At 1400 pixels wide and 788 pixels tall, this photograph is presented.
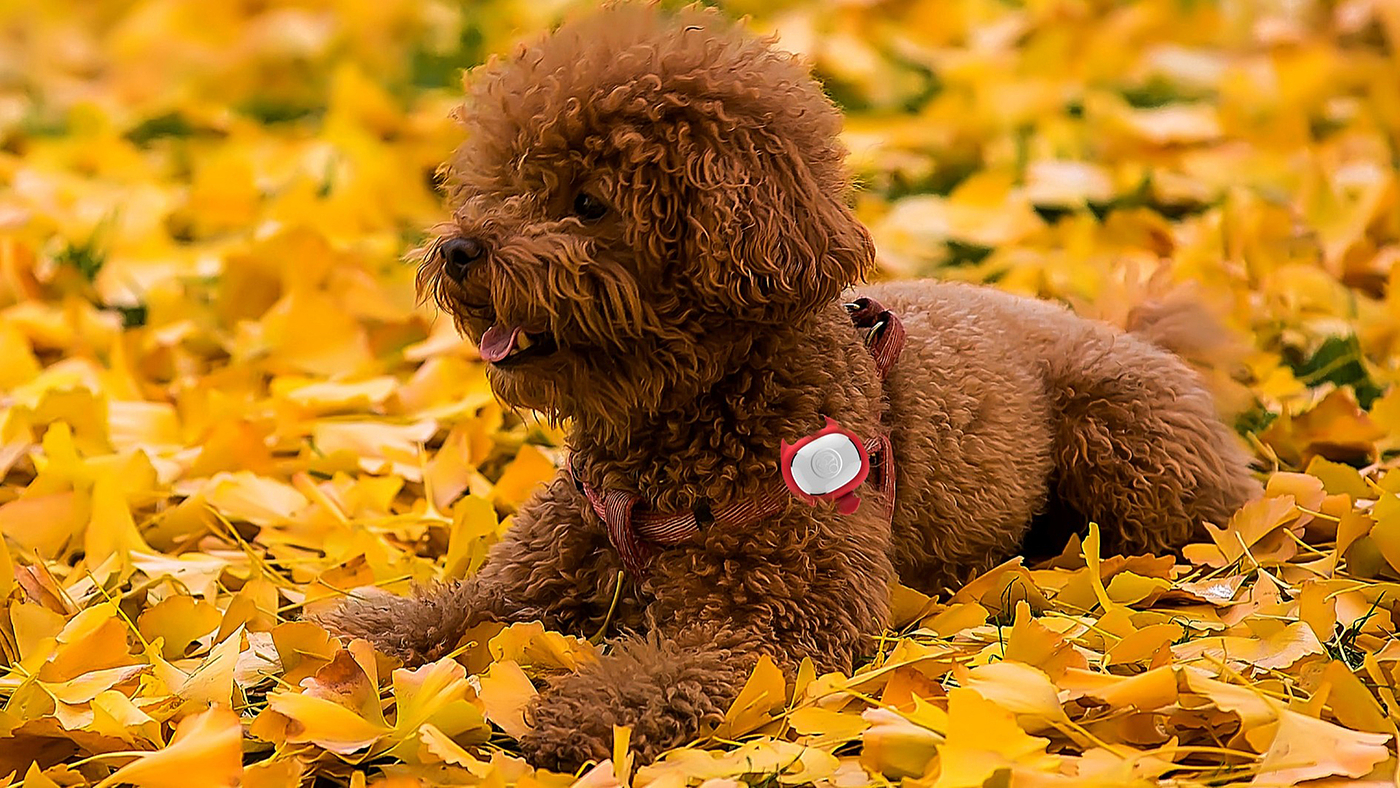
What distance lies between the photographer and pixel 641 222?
2.00m

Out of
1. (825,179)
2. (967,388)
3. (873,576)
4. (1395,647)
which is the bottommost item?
(1395,647)

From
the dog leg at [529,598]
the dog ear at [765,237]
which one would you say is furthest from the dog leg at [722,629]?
the dog ear at [765,237]

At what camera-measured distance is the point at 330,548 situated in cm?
270

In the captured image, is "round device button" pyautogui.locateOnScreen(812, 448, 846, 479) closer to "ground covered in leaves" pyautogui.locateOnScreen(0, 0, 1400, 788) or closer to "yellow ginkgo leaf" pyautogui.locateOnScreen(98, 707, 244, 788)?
"ground covered in leaves" pyautogui.locateOnScreen(0, 0, 1400, 788)

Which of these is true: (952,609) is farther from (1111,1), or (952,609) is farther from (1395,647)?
(1111,1)

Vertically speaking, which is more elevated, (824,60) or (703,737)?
(824,60)

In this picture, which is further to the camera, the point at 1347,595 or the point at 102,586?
the point at 102,586

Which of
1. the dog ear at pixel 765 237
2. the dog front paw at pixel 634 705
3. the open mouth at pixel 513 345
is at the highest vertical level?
the dog ear at pixel 765 237

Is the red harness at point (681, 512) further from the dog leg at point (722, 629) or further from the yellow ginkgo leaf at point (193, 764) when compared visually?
the yellow ginkgo leaf at point (193, 764)

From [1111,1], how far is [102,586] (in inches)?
171

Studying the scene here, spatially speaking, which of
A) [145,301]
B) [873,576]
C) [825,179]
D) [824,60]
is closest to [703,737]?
[873,576]

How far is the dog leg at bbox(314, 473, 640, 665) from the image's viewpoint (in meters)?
2.26

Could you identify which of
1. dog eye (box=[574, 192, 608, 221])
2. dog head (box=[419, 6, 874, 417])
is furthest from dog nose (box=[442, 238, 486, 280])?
dog eye (box=[574, 192, 608, 221])

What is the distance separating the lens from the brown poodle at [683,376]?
199cm
